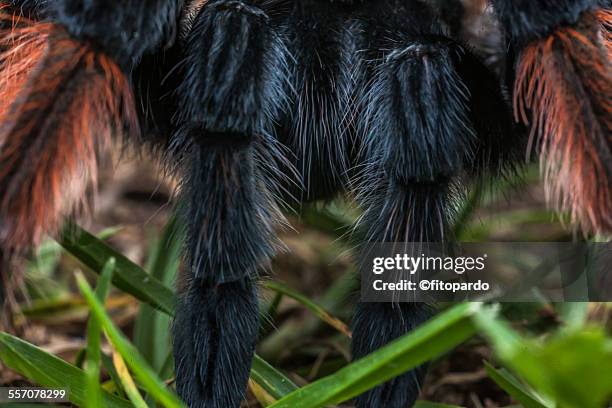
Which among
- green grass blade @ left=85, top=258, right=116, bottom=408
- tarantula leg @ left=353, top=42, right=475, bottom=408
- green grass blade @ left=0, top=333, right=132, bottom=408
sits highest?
tarantula leg @ left=353, top=42, right=475, bottom=408

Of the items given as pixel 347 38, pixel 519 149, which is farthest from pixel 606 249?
pixel 347 38

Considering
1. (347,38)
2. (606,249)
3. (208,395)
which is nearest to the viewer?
(208,395)

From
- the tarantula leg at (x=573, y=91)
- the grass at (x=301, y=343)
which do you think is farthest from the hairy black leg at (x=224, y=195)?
the tarantula leg at (x=573, y=91)

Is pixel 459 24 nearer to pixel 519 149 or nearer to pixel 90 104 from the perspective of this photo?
pixel 519 149

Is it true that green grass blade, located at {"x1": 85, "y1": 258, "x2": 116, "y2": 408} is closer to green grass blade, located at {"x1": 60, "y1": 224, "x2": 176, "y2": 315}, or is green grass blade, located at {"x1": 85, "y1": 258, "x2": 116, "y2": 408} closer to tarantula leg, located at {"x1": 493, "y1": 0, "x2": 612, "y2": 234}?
green grass blade, located at {"x1": 60, "y1": 224, "x2": 176, "y2": 315}

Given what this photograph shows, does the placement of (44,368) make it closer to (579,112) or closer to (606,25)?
(579,112)

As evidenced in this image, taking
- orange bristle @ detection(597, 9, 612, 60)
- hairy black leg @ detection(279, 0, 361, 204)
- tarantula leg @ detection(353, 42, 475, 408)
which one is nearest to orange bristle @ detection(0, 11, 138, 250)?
hairy black leg @ detection(279, 0, 361, 204)

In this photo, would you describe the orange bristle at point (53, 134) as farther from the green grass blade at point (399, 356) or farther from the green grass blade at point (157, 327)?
the green grass blade at point (157, 327)
